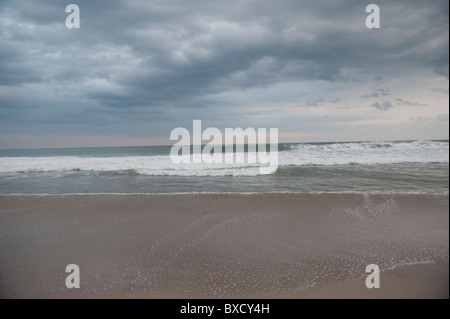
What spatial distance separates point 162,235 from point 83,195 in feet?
15.7

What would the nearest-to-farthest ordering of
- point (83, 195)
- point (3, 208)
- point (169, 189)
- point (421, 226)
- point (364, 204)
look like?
1. point (421, 226)
2. point (364, 204)
3. point (3, 208)
4. point (83, 195)
5. point (169, 189)

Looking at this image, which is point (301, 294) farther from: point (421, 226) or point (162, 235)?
point (421, 226)

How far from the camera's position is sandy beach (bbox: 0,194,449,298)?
2.50 meters

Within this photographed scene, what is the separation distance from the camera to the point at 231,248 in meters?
3.51

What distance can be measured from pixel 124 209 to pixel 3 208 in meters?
3.35

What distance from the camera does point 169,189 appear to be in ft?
27.0

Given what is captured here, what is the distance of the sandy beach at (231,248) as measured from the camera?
2496 millimetres

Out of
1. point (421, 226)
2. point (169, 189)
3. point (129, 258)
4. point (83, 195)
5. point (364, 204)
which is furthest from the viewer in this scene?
point (169, 189)
